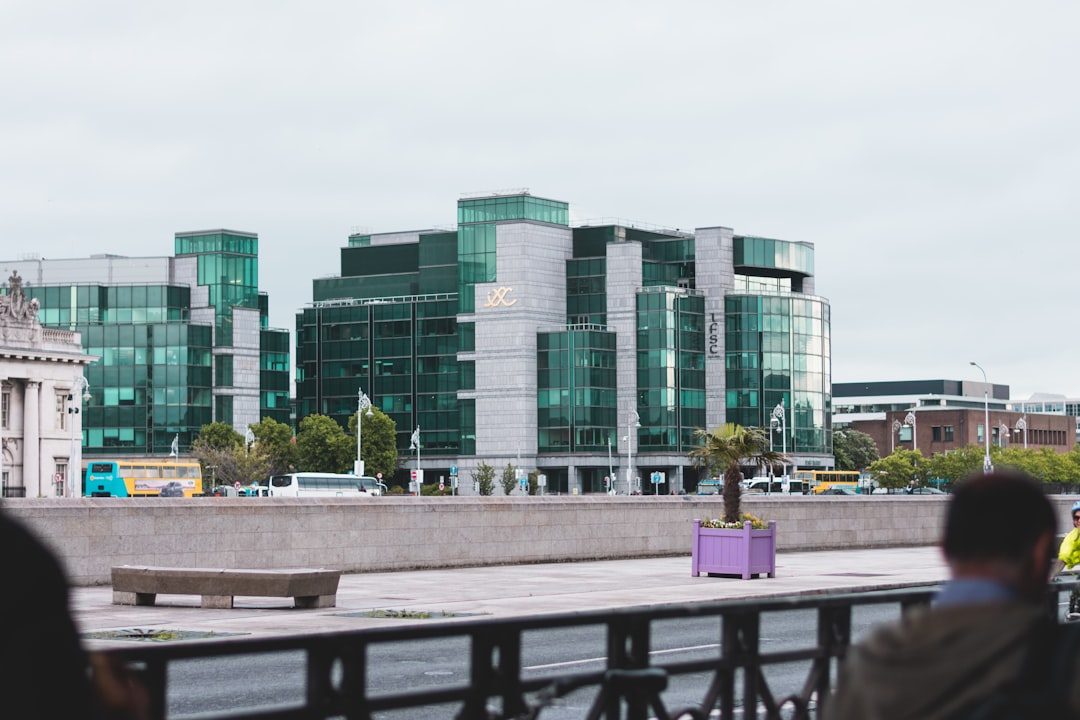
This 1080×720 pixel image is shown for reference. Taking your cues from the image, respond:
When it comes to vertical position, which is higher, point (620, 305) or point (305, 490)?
point (620, 305)

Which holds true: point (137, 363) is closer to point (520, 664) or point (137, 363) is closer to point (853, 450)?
point (853, 450)

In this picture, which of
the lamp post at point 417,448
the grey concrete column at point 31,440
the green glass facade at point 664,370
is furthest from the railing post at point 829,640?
the green glass facade at point 664,370

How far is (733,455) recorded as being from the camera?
1256 inches

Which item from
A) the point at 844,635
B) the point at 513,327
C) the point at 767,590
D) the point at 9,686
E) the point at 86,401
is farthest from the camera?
the point at 86,401

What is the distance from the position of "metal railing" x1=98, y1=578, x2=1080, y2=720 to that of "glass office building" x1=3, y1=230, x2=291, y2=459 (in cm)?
14573

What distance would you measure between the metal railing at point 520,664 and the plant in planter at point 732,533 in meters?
22.6

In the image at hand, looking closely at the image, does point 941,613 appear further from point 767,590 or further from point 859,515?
point 859,515

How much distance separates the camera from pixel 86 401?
146 m

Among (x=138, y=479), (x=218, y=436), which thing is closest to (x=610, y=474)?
(x=218, y=436)

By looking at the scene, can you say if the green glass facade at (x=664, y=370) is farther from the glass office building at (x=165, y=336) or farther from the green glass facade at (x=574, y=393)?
the glass office building at (x=165, y=336)

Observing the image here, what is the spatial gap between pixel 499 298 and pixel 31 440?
42.5m

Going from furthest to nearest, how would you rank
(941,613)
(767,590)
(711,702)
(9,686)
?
(767,590)
(711,702)
(941,613)
(9,686)

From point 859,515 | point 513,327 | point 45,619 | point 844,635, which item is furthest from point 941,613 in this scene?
point 513,327

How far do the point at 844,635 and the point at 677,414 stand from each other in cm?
12998
